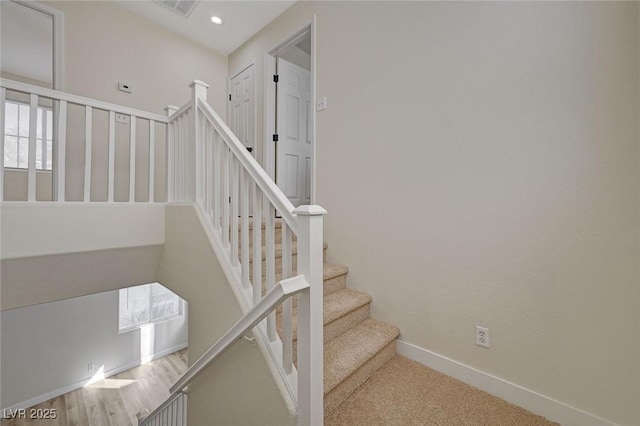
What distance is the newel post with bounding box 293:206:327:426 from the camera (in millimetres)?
1066

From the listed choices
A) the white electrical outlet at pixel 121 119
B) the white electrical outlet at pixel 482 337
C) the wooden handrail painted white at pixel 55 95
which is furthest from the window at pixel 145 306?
the white electrical outlet at pixel 482 337

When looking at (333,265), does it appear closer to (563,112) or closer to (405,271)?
(405,271)

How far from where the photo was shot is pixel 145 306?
5.59m

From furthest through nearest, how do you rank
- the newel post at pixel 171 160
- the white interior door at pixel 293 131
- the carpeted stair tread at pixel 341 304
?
the white interior door at pixel 293 131, the newel post at pixel 171 160, the carpeted stair tread at pixel 341 304

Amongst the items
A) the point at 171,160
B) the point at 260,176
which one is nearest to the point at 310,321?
the point at 260,176

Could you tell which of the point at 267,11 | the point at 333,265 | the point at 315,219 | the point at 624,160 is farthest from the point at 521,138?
the point at 267,11

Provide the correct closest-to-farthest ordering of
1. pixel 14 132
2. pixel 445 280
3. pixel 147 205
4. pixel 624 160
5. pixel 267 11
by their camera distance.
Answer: pixel 624 160 < pixel 445 280 < pixel 147 205 < pixel 267 11 < pixel 14 132

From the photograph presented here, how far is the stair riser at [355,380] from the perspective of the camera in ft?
4.60

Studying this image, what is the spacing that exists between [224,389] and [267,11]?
3754 mm

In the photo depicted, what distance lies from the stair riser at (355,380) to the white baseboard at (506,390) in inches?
8.3

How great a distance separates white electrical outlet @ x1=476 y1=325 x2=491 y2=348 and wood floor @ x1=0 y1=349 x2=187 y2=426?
16.8 feet

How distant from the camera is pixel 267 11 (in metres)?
3.11

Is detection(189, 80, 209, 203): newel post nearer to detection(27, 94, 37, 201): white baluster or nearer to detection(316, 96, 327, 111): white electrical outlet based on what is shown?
detection(27, 94, 37, 201): white baluster

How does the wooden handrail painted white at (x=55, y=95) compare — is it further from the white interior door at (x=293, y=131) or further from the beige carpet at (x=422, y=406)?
the beige carpet at (x=422, y=406)
